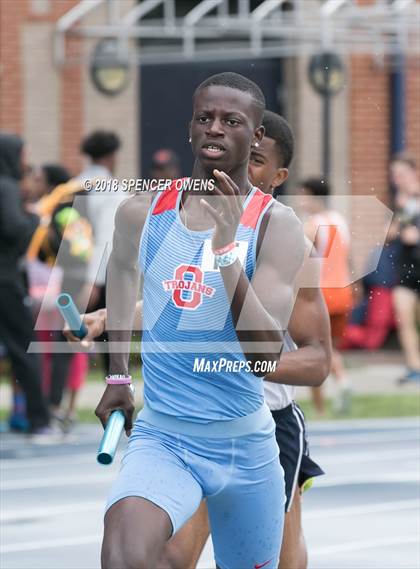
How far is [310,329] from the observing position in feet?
18.4

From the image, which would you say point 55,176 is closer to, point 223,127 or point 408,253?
point 408,253

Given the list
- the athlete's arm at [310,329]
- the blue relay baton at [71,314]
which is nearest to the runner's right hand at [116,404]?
the blue relay baton at [71,314]

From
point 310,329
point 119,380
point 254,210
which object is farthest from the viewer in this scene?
point 310,329

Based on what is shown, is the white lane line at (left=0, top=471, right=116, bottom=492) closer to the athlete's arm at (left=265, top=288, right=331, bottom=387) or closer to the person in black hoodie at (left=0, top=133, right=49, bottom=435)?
the person in black hoodie at (left=0, top=133, right=49, bottom=435)

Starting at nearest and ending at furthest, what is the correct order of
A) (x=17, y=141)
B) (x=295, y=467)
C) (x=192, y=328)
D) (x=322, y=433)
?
(x=192, y=328), (x=295, y=467), (x=17, y=141), (x=322, y=433)

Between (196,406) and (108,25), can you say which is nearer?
(196,406)

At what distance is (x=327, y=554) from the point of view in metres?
8.04

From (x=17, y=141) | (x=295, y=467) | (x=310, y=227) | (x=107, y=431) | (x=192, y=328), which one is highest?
(x=192, y=328)

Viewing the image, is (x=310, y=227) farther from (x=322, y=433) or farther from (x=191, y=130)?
(x=191, y=130)

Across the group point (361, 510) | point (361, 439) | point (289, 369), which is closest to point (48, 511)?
point (361, 510)

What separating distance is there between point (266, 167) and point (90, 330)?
965 mm

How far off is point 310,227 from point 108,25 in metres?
7.06

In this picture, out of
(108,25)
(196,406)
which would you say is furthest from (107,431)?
(108,25)

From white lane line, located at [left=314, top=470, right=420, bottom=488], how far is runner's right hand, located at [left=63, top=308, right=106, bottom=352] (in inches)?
202
